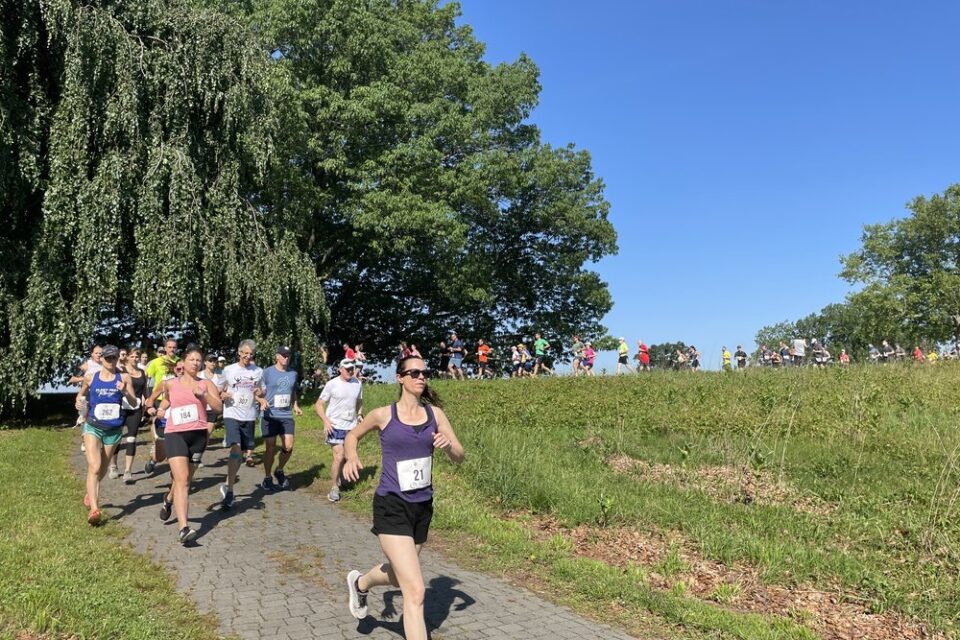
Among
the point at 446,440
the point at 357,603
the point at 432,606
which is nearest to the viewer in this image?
the point at 446,440

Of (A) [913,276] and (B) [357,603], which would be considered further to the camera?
(A) [913,276]

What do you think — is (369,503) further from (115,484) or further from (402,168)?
(402,168)

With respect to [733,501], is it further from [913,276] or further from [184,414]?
[913,276]

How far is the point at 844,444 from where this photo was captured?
1007cm

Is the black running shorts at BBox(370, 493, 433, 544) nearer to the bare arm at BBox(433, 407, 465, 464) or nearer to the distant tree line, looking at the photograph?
the bare arm at BBox(433, 407, 465, 464)

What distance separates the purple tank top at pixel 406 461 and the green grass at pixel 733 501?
6.67ft

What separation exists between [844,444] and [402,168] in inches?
712

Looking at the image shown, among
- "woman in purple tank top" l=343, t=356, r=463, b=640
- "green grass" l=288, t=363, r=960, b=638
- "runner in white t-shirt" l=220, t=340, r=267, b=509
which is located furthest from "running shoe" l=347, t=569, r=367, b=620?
"runner in white t-shirt" l=220, t=340, r=267, b=509

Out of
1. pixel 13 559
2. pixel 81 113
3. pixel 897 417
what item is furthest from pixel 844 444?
pixel 81 113

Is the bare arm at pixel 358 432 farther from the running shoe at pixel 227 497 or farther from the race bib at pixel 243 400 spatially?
the race bib at pixel 243 400

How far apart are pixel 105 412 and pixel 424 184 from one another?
1864 centimetres

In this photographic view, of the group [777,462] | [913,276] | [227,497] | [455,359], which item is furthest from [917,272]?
[227,497]

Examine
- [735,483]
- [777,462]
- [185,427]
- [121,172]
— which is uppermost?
[121,172]

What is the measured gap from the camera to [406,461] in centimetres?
414
